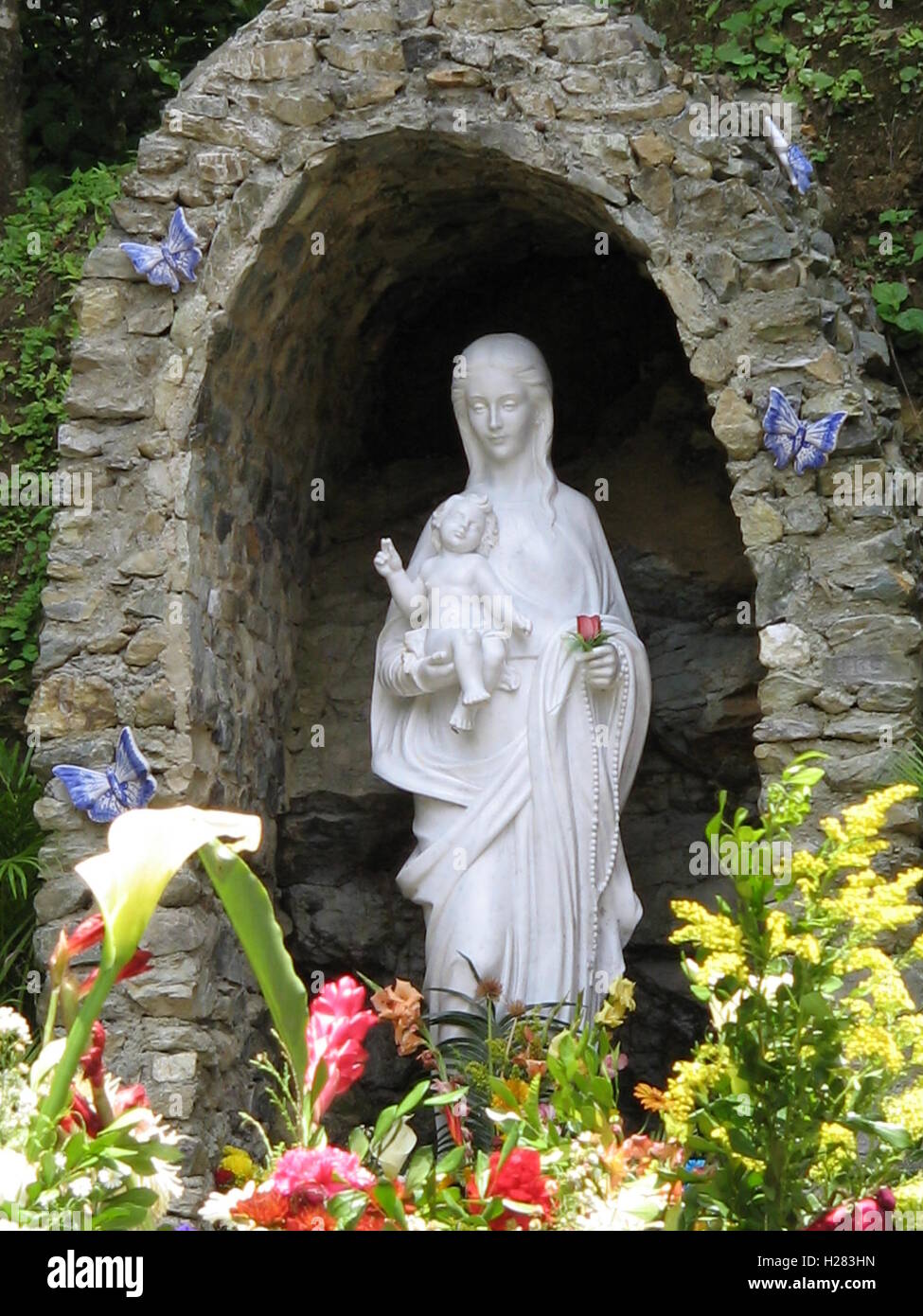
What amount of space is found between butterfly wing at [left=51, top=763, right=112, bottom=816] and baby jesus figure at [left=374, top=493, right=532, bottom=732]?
2.88 feet

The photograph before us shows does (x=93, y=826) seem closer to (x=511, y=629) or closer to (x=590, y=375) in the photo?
(x=511, y=629)

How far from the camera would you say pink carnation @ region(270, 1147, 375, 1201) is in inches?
121

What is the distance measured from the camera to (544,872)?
552cm

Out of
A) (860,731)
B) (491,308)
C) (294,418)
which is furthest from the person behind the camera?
(491,308)

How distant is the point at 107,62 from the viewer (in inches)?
316

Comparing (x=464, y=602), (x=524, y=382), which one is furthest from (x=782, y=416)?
(x=464, y=602)

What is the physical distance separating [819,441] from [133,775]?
1.87m

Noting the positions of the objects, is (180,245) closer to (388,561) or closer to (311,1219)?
(388,561)

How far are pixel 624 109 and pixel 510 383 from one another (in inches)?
30.1

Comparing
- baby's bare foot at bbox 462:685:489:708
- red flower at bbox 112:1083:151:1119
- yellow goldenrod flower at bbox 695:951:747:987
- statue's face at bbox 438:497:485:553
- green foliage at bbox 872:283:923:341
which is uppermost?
green foliage at bbox 872:283:923:341

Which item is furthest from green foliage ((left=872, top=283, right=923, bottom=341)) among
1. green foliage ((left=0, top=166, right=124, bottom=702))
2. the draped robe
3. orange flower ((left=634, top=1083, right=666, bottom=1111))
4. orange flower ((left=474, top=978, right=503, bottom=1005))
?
orange flower ((left=634, top=1083, right=666, bottom=1111))

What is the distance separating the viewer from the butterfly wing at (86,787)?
18.2 feet

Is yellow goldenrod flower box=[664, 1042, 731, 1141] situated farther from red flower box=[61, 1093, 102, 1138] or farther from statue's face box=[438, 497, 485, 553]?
statue's face box=[438, 497, 485, 553]
